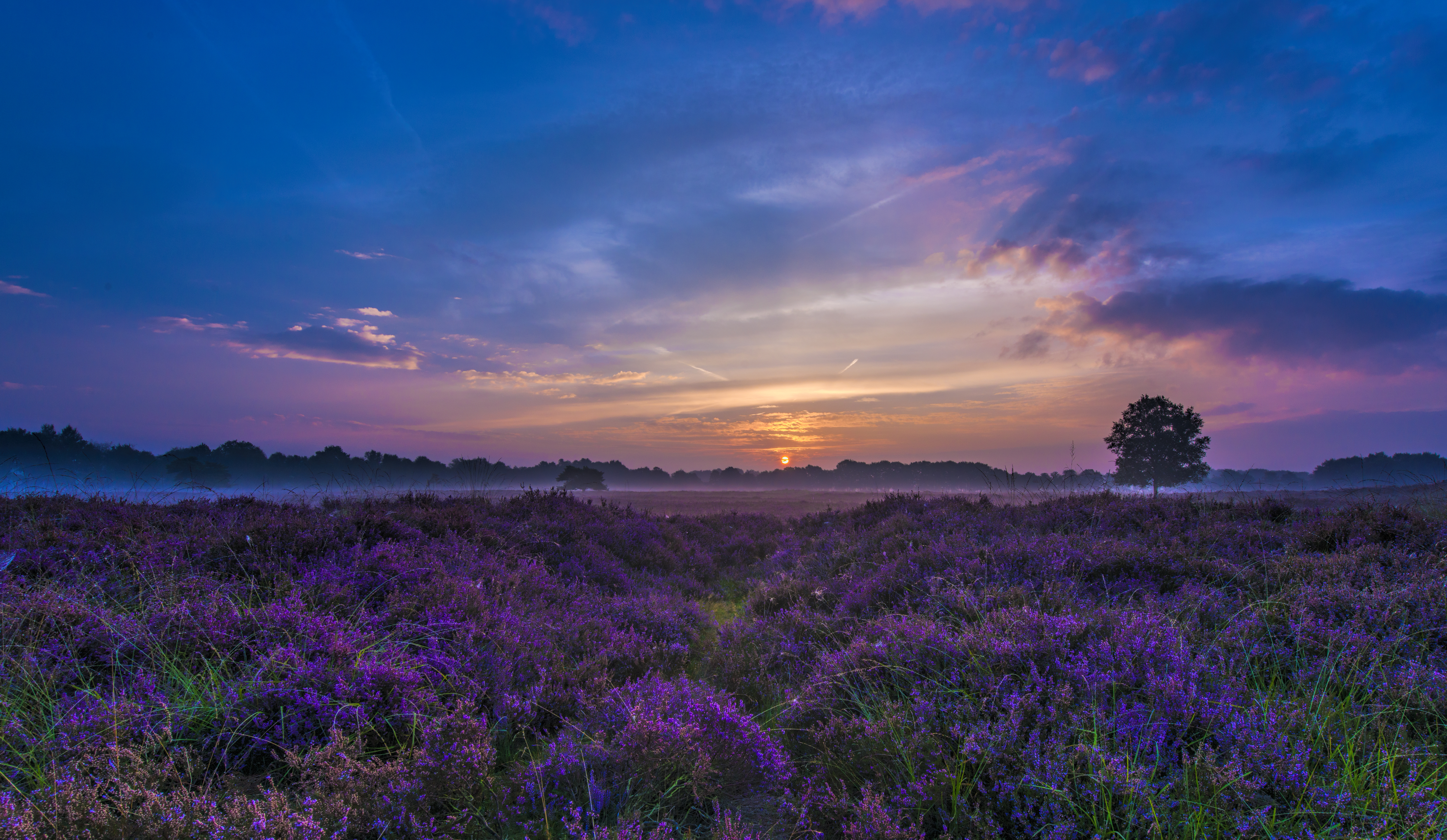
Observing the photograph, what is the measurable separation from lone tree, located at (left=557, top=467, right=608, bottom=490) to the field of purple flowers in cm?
3452

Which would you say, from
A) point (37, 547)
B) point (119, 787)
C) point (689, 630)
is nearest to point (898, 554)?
point (689, 630)

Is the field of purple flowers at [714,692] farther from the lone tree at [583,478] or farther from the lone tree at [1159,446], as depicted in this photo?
the lone tree at [1159,446]

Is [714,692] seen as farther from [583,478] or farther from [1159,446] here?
[1159,446]

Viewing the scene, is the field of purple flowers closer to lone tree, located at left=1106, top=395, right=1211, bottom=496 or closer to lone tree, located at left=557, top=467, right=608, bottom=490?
lone tree, located at left=557, top=467, right=608, bottom=490

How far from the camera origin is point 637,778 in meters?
3.19

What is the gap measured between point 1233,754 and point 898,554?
5.46 meters

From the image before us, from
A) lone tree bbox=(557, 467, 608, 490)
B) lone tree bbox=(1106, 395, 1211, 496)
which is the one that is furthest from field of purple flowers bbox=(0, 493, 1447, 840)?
lone tree bbox=(1106, 395, 1211, 496)

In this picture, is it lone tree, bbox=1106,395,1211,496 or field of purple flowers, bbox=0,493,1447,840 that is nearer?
field of purple flowers, bbox=0,493,1447,840

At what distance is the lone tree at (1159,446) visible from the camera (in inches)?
1805

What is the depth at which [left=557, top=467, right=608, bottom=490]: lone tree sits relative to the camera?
42.0m

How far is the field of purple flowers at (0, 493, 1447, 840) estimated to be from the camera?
8.80ft

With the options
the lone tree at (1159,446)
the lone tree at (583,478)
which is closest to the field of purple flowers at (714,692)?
the lone tree at (583,478)

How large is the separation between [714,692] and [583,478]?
133ft

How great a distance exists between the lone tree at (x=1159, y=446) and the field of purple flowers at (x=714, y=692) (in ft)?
154
